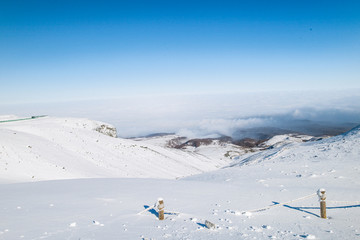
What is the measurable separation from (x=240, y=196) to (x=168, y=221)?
198 inches

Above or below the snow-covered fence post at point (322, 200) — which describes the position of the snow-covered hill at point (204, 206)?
below

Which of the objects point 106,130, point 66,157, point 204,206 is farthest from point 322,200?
point 106,130

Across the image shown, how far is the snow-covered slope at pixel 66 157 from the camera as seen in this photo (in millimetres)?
21608

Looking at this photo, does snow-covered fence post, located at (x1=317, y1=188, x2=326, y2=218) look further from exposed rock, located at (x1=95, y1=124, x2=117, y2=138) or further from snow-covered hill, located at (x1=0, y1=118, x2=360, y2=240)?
exposed rock, located at (x1=95, y1=124, x2=117, y2=138)

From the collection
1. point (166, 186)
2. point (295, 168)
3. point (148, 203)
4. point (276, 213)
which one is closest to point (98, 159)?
point (166, 186)

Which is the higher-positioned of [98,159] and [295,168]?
[295,168]

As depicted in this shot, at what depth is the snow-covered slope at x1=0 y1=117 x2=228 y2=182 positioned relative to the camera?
70.9 feet

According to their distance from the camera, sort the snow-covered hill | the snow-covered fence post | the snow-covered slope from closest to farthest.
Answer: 1. the snow-covered hill
2. the snow-covered fence post
3. the snow-covered slope

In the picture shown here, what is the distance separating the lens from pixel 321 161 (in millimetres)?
19266

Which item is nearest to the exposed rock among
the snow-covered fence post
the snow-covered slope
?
the snow-covered slope

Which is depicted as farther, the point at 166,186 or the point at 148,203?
the point at 166,186

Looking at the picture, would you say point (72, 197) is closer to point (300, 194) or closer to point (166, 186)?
point (166, 186)

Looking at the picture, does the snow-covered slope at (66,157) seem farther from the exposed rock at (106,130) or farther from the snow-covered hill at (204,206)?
the exposed rock at (106,130)

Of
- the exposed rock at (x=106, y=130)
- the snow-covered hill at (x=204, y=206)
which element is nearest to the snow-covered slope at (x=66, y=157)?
the snow-covered hill at (x=204, y=206)
